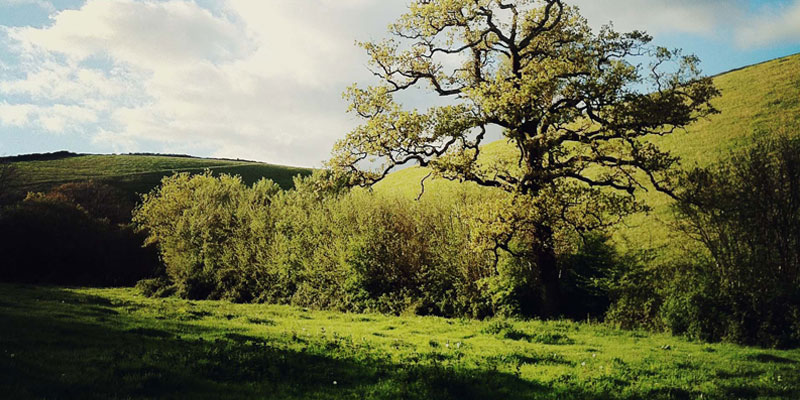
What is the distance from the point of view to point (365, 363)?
11594mm

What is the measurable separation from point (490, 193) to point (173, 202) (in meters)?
27.3

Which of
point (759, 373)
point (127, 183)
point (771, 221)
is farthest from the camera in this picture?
point (127, 183)

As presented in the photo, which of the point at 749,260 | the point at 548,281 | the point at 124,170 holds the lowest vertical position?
the point at 548,281

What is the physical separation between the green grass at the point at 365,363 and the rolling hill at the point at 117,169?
47.2 metres

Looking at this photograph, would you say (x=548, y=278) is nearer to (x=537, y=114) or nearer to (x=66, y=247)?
(x=537, y=114)

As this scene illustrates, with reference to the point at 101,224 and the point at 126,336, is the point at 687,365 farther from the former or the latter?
the point at 101,224

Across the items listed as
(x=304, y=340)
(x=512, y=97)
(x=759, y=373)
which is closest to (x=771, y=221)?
(x=759, y=373)

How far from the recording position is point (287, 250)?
2958cm

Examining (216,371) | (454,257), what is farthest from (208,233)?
(216,371)

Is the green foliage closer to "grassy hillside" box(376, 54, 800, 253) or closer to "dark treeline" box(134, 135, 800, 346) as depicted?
"dark treeline" box(134, 135, 800, 346)

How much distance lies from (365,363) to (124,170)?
85093 millimetres

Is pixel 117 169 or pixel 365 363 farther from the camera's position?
pixel 117 169

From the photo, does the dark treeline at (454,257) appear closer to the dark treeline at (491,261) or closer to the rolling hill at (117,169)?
the dark treeline at (491,261)

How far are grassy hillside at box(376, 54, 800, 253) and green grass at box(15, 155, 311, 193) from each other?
49.8m
